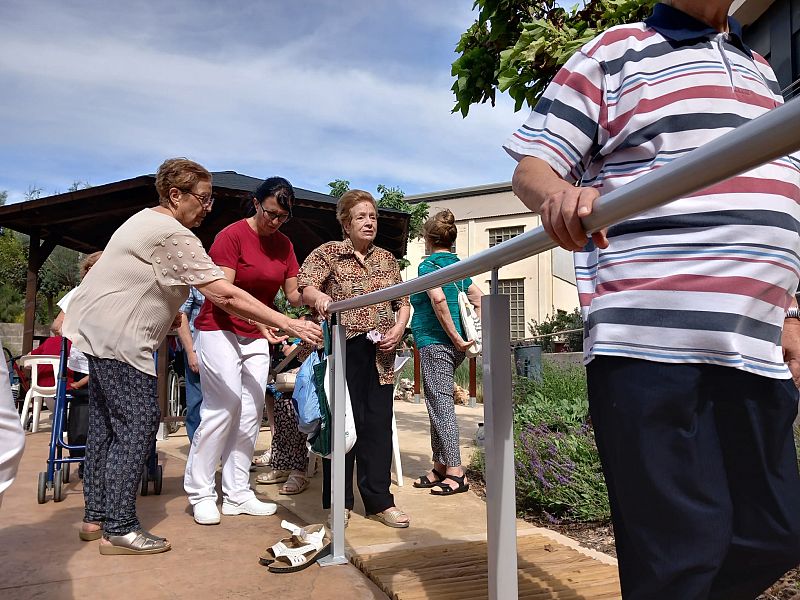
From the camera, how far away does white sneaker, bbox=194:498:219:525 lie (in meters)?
3.83

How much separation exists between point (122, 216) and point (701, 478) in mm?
9193

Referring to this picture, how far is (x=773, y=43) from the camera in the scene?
677cm

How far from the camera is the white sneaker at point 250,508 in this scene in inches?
159

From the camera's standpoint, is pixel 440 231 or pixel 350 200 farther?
pixel 440 231

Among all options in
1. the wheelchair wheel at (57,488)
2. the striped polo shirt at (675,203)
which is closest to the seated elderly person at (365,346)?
the wheelchair wheel at (57,488)

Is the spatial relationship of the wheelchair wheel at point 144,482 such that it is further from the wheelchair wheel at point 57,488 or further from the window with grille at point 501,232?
the window with grille at point 501,232

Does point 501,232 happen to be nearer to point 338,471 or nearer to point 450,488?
point 450,488

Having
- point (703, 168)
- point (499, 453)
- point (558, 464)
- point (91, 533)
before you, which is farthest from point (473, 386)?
point (703, 168)

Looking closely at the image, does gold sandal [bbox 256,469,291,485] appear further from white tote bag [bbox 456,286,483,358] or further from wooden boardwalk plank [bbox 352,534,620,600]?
wooden boardwalk plank [bbox 352,534,620,600]

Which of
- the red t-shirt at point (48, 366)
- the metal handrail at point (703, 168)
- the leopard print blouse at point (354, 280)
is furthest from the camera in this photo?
the red t-shirt at point (48, 366)

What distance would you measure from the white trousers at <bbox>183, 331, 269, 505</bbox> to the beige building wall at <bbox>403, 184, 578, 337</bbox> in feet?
62.6

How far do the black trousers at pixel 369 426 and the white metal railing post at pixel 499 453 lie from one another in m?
2.16

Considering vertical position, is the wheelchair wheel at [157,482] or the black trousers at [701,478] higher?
the black trousers at [701,478]

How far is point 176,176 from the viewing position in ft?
11.6
